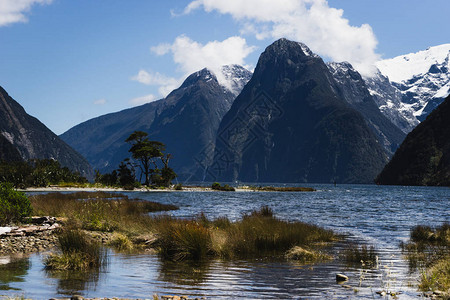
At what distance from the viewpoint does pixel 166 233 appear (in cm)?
1736

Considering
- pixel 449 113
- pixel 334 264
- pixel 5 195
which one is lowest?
pixel 334 264

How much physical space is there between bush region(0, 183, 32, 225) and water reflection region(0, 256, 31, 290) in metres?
5.84

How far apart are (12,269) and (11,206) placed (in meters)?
8.83

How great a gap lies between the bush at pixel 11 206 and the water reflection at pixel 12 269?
584 cm

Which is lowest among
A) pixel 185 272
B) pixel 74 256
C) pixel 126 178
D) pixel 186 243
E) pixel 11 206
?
pixel 185 272

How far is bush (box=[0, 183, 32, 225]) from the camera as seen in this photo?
2059 cm

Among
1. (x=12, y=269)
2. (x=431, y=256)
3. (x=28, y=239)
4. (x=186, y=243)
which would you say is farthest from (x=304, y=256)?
(x=28, y=239)

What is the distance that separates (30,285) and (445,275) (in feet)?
35.5

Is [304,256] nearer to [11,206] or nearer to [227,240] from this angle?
[227,240]

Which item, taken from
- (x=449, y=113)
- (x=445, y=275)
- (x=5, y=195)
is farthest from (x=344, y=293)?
(x=449, y=113)

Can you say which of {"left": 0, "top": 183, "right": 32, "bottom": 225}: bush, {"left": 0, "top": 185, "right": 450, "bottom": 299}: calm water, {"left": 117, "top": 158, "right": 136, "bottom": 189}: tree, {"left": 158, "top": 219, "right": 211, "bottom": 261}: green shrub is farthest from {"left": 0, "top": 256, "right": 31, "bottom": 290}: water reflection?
{"left": 117, "top": 158, "right": 136, "bottom": 189}: tree

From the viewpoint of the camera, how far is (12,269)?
43.2 ft

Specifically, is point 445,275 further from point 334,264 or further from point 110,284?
point 110,284

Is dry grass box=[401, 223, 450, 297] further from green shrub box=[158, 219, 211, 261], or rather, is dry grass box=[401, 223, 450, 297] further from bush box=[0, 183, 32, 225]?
bush box=[0, 183, 32, 225]
